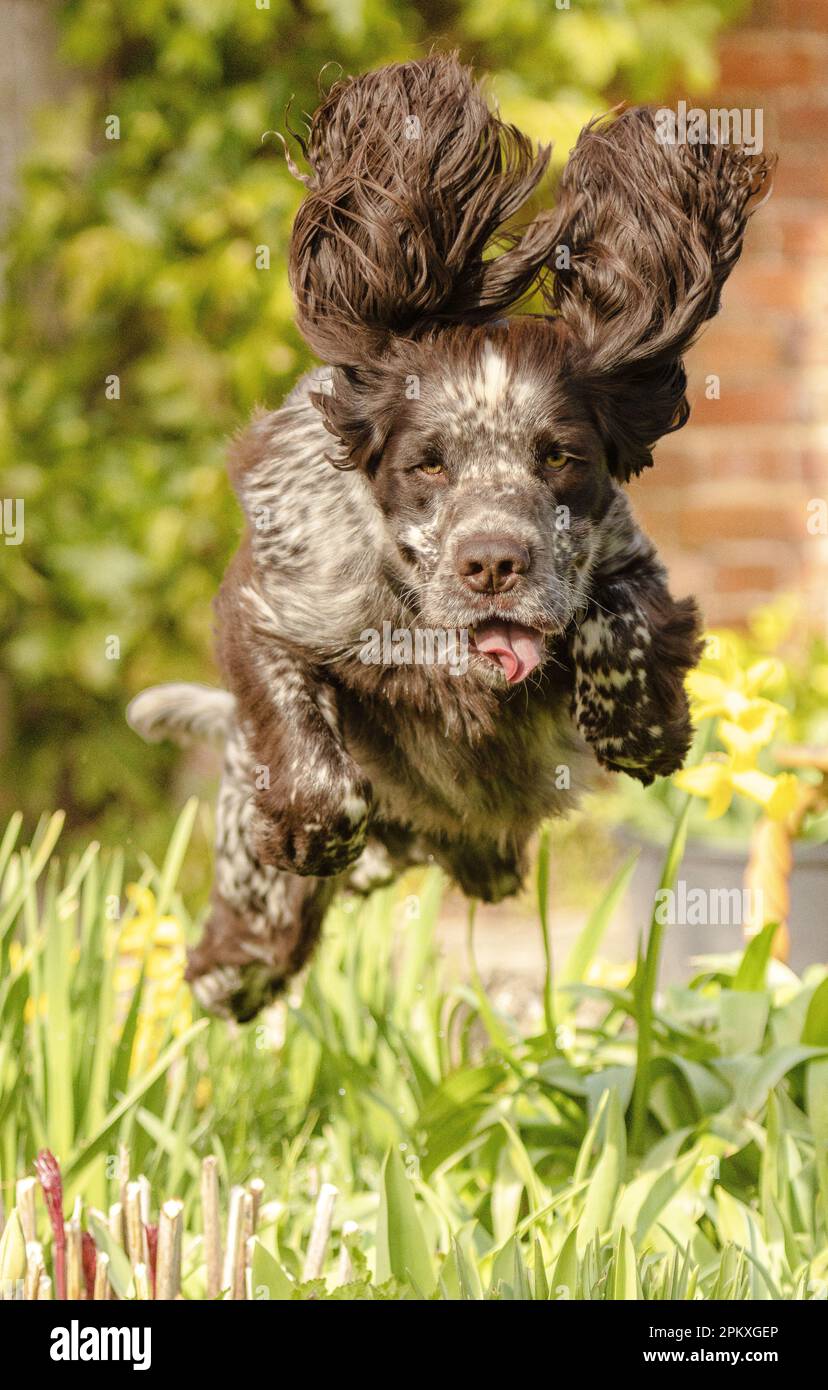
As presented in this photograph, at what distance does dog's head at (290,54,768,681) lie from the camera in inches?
47.6

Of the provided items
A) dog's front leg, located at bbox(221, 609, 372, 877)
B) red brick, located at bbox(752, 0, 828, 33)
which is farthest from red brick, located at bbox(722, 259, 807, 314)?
dog's front leg, located at bbox(221, 609, 372, 877)

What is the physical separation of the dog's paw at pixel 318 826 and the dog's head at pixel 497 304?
236 mm

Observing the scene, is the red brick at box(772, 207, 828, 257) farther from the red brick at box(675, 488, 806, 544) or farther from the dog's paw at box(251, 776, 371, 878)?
the dog's paw at box(251, 776, 371, 878)

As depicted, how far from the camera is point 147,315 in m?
4.58

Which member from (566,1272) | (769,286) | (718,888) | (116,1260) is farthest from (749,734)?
(769,286)

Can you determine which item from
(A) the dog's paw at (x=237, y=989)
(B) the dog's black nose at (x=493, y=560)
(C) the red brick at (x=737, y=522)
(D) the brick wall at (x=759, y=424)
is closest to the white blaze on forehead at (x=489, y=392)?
(B) the dog's black nose at (x=493, y=560)

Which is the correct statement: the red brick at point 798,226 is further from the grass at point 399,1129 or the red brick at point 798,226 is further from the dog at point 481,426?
the dog at point 481,426

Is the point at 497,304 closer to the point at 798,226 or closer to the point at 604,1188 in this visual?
the point at 604,1188

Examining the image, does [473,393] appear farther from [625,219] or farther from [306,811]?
[306,811]

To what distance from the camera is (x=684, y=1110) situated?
2.40 metres

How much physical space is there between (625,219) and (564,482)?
0.70 feet

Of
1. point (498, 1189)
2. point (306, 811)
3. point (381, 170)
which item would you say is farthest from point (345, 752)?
point (498, 1189)

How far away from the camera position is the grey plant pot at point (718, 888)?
3.11 meters

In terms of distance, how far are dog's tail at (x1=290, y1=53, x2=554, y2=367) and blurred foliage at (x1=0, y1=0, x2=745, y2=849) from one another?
277cm
